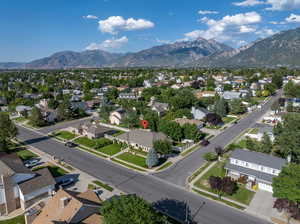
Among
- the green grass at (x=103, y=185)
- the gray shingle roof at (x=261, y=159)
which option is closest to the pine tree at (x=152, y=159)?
the green grass at (x=103, y=185)

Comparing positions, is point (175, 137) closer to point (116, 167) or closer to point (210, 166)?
point (210, 166)

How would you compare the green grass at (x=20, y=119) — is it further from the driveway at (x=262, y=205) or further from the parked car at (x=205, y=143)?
the driveway at (x=262, y=205)

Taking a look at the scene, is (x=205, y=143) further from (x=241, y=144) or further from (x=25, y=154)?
(x=25, y=154)

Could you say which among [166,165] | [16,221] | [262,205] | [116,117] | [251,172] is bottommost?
[16,221]

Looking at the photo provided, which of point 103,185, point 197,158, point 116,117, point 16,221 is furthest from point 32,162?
point 197,158

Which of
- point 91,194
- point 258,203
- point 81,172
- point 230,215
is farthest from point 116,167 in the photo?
point 258,203

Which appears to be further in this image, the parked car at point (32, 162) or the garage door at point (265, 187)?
the parked car at point (32, 162)

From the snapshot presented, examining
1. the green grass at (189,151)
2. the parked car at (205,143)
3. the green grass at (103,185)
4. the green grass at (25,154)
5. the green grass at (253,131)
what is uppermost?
the green grass at (253,131)
